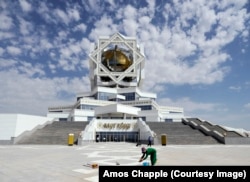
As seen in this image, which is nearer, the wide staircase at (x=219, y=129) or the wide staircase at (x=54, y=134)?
the wide staircase at (x=54, y=134)

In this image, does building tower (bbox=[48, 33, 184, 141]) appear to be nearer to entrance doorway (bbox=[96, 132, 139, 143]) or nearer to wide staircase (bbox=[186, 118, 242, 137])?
entrance doorway (bbox=[96, 132, 139, 143])

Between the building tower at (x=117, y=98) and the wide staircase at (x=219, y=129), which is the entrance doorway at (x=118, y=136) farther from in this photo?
the wide staircase at (x=219, y=129)

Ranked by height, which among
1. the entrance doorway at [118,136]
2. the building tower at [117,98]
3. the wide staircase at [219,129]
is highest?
the building tower at [117,98]

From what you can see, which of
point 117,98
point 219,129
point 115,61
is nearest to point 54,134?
point 219,129

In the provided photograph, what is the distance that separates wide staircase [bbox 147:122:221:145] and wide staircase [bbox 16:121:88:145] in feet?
40.7

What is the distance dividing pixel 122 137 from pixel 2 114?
18584mm

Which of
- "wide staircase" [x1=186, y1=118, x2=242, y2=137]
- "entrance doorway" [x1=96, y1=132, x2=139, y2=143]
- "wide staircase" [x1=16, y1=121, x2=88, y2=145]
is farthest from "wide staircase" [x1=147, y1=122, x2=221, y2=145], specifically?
"wide staircase" [x1=16, y1=121, x2=88, y2=145]

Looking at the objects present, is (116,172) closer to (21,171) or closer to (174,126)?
(21,171)

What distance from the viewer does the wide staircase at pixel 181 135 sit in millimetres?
29523

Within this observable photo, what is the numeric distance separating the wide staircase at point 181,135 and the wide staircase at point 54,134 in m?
12.4

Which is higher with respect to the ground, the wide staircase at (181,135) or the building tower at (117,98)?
the building tower at (117,98)

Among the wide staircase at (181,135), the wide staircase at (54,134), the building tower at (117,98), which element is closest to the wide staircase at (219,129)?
the wide staircase at (181,135)

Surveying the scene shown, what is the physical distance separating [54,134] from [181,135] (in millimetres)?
18408

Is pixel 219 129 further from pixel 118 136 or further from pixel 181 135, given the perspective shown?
pixel 118 136
